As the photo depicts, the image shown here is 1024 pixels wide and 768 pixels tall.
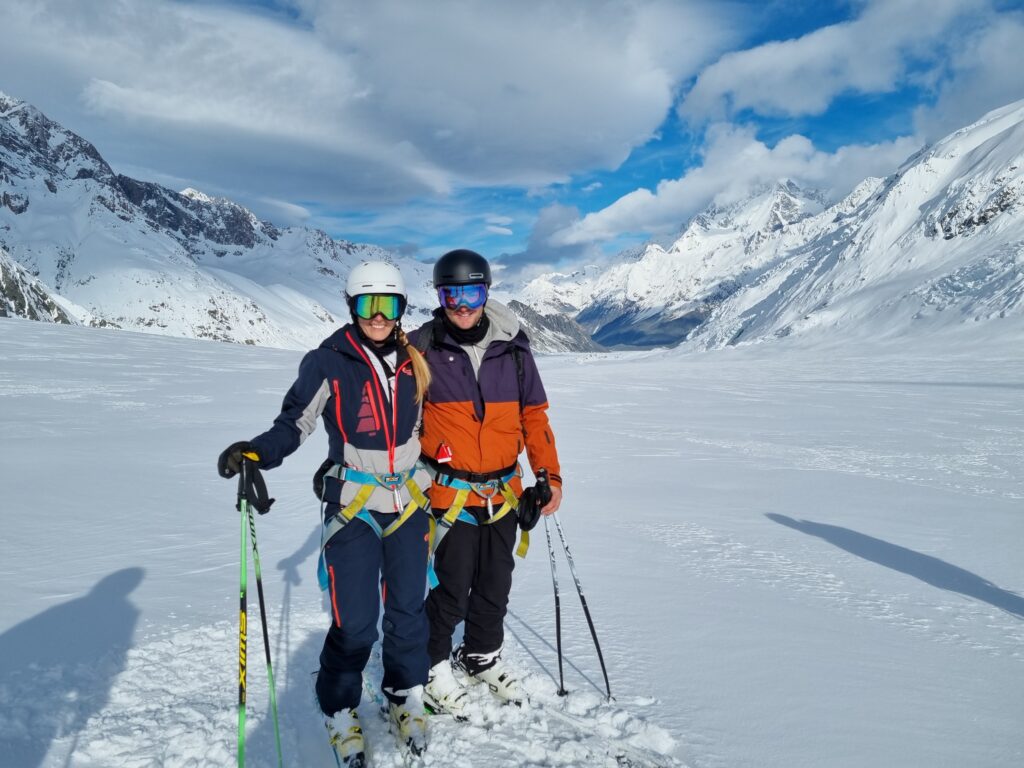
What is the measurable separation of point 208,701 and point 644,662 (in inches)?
114

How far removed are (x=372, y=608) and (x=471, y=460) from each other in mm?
1039

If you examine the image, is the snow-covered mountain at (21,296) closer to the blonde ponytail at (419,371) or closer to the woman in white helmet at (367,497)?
the woman in white helmet at (367,497)

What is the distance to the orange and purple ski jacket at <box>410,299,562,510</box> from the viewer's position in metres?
3.79

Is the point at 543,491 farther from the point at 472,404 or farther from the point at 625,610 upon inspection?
the point at 625,610

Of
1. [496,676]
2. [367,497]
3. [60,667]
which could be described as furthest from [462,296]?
[60,667]

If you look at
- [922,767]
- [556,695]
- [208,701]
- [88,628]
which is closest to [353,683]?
[208,701]

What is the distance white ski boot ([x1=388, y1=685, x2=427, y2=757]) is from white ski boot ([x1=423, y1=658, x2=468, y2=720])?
0.72ft

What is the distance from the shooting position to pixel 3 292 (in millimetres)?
95625

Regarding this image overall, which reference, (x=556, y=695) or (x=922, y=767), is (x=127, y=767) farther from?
(x=922, y=767)

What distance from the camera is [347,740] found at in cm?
335

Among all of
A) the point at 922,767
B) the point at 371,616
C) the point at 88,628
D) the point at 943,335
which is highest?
the point at 943,335

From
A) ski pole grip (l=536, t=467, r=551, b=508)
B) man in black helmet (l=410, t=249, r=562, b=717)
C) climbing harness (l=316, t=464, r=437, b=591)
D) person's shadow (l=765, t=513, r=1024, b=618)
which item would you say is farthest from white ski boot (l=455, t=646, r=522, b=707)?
person's shadow (l=765, t=513, r=1024, b=618)

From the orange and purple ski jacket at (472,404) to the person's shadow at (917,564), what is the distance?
472cm

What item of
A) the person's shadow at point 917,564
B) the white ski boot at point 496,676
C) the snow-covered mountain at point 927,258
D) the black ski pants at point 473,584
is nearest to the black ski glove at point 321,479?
the black ski pants at point 473,584
